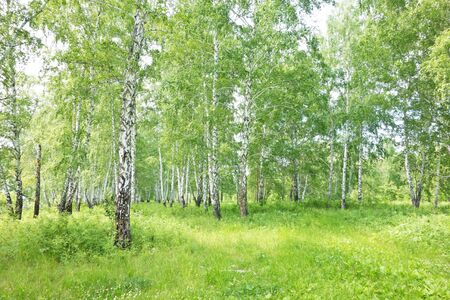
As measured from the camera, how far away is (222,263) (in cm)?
750

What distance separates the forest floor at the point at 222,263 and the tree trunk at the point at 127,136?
614mm

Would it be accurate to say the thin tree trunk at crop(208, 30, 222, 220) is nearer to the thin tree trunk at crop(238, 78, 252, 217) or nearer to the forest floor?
the thin tree trunk at crop(238, 78, 252, 217)

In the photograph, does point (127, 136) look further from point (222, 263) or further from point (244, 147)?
point (244, 147)

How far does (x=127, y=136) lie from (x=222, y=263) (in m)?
4.65

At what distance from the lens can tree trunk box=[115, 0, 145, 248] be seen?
852 centimetres

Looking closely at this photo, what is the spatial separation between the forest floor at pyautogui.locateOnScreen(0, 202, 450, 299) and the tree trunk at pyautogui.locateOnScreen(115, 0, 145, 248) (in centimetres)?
61

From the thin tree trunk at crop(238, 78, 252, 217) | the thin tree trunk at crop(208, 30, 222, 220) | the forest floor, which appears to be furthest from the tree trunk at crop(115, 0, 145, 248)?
the thin tree trunk at crop(238, 78, 252, 217)

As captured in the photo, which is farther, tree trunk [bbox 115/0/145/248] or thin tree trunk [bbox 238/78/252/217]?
thin tree trunk [bbox 238/78/252/217]

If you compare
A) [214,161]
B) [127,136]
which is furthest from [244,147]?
[127,136]

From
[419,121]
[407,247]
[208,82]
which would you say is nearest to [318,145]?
[419,121]

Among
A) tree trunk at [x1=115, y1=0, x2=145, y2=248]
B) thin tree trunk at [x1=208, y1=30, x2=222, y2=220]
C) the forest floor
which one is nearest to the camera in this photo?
the forest floor

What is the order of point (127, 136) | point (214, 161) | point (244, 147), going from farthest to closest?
point (214, 161) → point (244, 147) → point (127, 136)

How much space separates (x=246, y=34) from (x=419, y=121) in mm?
14926

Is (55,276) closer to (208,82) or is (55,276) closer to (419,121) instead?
(208,82)
